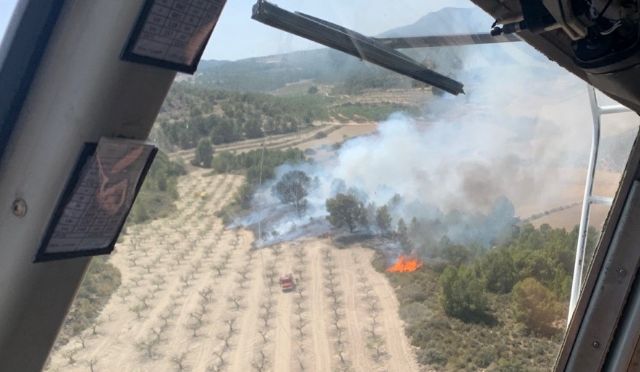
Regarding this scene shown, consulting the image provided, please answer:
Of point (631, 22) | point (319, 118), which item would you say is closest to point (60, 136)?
point (631, 22)

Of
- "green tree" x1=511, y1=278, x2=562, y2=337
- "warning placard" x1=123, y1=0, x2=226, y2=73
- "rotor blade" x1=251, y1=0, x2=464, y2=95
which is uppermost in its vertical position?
"rotor blade" x1=251, y1=0, x2=464, y2=95

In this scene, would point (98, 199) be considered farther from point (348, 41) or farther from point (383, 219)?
point (383, 219)

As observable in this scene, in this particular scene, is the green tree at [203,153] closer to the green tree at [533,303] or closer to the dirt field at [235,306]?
the dirt field at [235,306]

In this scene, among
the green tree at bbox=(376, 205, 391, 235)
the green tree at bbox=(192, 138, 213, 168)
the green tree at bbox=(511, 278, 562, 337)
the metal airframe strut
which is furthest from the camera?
the green tree at bbox=(376, 205, 391, 235)

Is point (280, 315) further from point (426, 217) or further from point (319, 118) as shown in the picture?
point (426, 217)

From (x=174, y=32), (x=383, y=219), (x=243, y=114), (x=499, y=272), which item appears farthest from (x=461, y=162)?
(x=174, y=32)

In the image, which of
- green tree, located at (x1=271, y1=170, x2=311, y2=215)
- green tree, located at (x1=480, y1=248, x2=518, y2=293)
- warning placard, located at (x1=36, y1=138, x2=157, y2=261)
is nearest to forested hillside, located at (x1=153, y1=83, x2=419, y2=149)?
warning placard, located at (x1=36, y1=138, x2=157, y2=261)

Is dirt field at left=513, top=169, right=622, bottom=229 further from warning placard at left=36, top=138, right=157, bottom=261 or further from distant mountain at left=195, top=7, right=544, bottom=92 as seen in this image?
warning placard at left=36, top=138, right=157, bottom=261

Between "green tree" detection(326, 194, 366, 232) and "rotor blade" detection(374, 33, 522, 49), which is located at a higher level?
"rotor blade" detection(374, 33, 522, 49)

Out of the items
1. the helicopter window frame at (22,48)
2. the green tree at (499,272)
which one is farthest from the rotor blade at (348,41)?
the green tree at (499,272)
